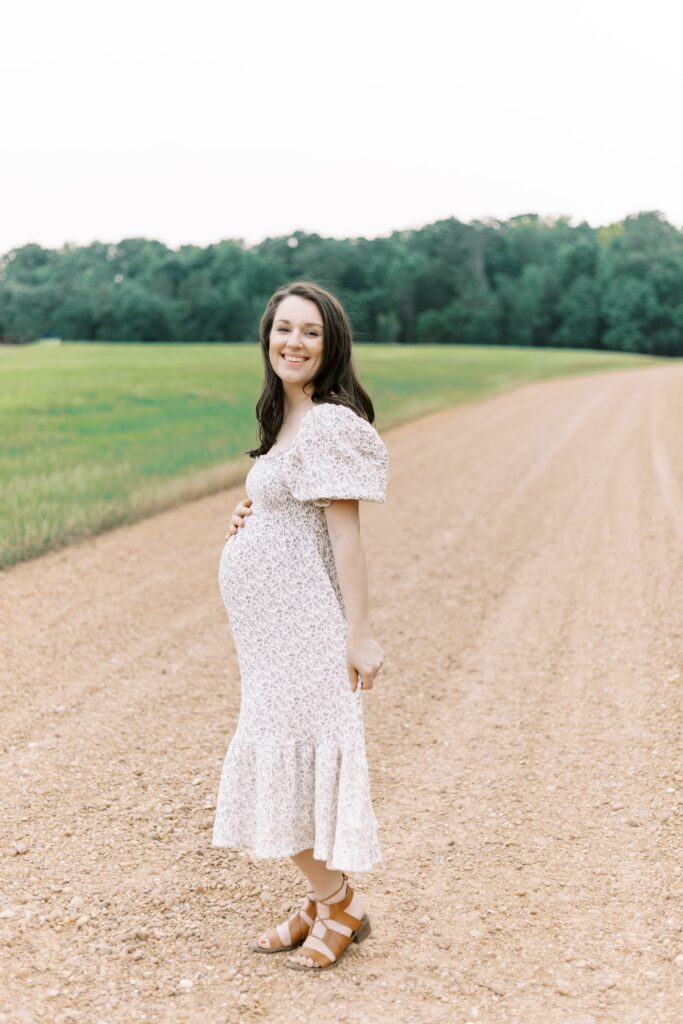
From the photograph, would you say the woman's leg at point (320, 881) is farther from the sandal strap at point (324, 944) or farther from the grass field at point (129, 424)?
the grass field at point (129, 424)

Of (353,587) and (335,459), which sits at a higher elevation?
(335,459)

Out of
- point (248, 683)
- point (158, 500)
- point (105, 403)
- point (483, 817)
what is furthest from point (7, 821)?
point (105, 403)

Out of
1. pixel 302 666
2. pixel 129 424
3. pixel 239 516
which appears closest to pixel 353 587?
pixel 302 666

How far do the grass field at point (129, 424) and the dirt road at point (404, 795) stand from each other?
161 centimetres

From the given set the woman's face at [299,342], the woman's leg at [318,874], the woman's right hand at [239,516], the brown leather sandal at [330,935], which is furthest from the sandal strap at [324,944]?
the woman's face at [299,342]

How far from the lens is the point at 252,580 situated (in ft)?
9.80

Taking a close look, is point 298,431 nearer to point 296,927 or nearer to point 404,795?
point 296,927

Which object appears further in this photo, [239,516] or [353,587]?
[239,516]

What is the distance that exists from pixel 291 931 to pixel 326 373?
1.78 m

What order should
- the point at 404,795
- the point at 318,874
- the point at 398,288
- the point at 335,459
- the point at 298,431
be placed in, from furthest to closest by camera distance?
the point at 398,288 → the point at 404,795 → the point at 318,874 → the point at 298,431 → the point at 335,459

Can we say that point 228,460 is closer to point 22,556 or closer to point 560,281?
point 22,556

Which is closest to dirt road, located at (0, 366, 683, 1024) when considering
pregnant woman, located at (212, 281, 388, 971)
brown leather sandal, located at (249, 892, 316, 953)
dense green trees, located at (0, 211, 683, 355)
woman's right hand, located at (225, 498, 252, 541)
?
brown leather sandal, located at (249, 892, 316, 953)

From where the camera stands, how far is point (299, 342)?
118 inches

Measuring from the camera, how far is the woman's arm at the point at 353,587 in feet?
9.50
